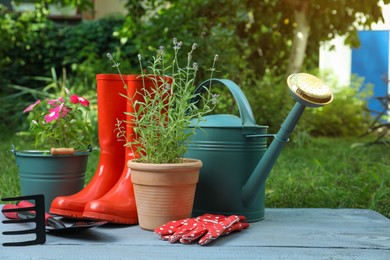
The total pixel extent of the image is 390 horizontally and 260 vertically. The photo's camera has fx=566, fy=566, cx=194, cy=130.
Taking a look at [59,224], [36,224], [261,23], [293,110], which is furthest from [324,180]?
[261,23]

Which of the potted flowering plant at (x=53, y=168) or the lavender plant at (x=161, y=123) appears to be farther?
the potted flowering plant at (x=53, y=168)

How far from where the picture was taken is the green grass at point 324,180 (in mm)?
2592

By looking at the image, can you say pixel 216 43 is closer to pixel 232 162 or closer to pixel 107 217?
pixel 232 162

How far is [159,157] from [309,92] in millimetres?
447

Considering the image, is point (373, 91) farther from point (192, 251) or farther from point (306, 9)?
point (192, 251)

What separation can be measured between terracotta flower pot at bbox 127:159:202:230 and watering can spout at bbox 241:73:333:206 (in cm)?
20

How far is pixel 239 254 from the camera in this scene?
4.40 feet

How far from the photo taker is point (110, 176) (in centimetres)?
176

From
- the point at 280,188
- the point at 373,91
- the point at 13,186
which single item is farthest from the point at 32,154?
the point at 373,91

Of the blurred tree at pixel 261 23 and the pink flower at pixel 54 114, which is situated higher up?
the blurred tree at pixel 261 23

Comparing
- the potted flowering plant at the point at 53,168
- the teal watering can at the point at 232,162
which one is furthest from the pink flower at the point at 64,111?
the teal watering can at the point at 232,162

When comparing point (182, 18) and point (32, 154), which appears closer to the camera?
point (32, 154)

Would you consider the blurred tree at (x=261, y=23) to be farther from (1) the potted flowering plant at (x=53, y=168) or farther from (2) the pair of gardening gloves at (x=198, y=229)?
(2) the pair of gardening gloves at (x=198, y=229)

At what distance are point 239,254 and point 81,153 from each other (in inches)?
29.8
